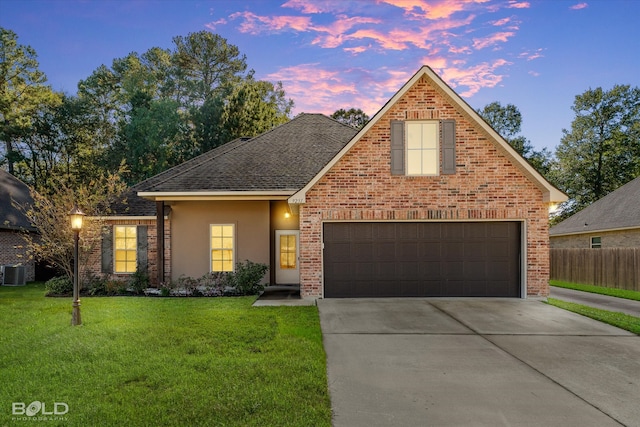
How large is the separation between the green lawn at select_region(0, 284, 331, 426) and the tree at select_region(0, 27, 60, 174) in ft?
81.3

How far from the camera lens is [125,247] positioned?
13953 mm

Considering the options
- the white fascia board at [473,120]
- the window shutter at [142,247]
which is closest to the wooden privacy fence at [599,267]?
the white fascia board at [473,120]

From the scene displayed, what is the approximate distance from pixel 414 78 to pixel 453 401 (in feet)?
27.9

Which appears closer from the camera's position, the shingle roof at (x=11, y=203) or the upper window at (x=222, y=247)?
the upper window at (x=222, y=247)

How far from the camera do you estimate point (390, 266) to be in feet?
36.5

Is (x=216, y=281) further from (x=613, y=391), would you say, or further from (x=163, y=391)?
(x=613, y=391)

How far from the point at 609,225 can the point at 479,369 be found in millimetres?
16187

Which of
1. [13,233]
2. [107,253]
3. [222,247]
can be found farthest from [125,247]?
[13,233]

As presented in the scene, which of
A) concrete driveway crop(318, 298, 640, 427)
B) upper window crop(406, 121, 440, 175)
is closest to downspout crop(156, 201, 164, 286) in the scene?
concrete driveway crop(318, 298, 640, 427)

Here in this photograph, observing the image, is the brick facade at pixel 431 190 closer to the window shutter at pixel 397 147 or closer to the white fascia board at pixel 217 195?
the window shutter at pixel 397 147

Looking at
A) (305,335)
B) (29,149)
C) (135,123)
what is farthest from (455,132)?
(29,149)

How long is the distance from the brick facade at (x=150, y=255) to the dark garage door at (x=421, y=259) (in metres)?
5.78

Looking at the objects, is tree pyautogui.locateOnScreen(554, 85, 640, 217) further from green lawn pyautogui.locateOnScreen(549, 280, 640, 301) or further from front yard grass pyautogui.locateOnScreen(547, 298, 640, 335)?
front yard grass pyautogui.locateOnScreen(547, 298, 640, 335)

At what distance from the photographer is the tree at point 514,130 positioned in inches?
1417
